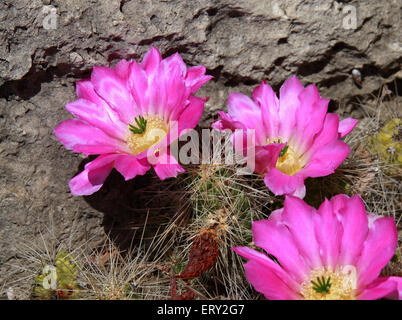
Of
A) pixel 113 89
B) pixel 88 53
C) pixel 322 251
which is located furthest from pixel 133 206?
pixel 322 251

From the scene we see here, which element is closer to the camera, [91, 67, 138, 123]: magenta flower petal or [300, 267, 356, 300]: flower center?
[300, 267, 356, 300]: flower center

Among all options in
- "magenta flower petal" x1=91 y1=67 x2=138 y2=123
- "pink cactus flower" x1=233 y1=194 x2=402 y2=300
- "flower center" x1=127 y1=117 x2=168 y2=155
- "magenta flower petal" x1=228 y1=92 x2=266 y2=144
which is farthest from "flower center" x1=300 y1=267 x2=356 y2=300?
"magenta flower petal" x1=91 y1=67 x2=138 y2=123

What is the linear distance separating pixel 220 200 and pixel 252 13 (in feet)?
2.05

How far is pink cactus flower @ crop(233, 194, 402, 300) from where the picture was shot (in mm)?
1404

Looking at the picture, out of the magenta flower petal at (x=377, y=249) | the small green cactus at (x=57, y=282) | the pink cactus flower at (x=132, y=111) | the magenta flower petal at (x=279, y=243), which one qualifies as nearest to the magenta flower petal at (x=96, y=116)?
the pink cactus flower at (x=132, y=111)

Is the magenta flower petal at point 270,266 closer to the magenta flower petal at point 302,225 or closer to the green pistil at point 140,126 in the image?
the magenta flower petal at point 302,225

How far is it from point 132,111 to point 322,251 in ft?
2.26

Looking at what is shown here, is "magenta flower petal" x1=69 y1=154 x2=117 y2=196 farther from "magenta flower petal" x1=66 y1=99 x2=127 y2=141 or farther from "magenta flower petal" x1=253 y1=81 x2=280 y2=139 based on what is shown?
"magenta flower petal" x1=253 y1=81 x2=280 y2=139

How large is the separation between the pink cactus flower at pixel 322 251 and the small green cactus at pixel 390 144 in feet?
1.31

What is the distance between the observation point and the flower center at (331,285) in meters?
1.48

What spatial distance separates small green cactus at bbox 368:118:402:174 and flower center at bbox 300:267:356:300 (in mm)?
493

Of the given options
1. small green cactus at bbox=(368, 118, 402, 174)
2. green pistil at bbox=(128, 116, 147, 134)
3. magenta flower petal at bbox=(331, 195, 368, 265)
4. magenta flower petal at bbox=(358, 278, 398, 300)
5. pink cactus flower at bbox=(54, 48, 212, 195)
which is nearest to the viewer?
magenta flower petal at bbox=(358, 278, 398, 300)

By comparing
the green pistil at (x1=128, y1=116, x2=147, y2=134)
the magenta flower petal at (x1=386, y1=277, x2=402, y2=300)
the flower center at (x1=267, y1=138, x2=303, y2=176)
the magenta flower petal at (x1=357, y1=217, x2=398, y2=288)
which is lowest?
the magenta flower petal at (x1=386, y1=277, x2=402, y2=300)
